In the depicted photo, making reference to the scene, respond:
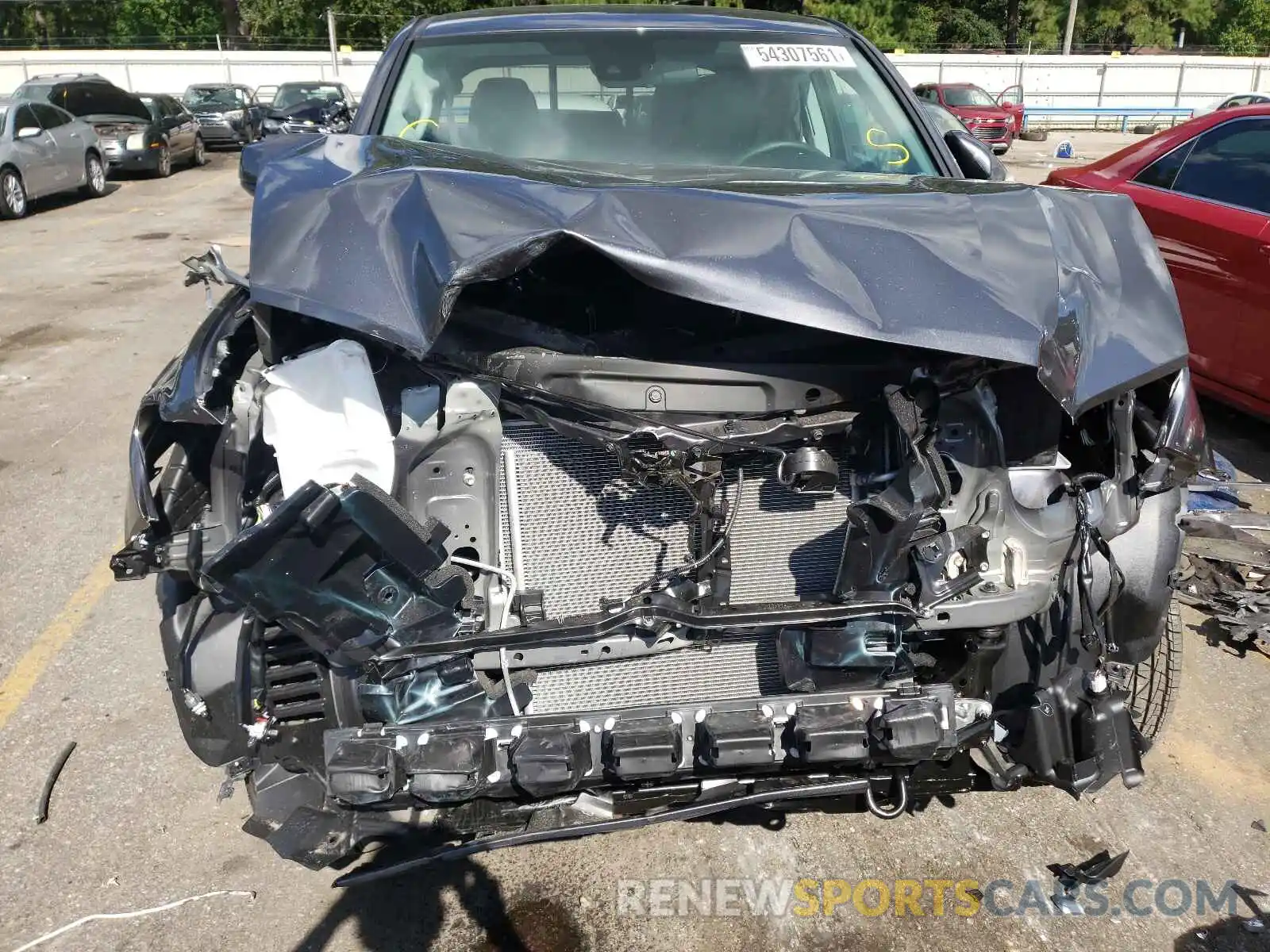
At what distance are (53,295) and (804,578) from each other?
8968 millimetres

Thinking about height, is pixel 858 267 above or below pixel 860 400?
above

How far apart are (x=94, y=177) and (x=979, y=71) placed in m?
28.0

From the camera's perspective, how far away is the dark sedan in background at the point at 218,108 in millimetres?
21359

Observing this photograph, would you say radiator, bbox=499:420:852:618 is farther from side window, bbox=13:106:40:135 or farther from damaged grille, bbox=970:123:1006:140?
damaged grille, bbox=970:123:1006:140

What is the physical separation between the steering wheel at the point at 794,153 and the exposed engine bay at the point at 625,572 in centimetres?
127

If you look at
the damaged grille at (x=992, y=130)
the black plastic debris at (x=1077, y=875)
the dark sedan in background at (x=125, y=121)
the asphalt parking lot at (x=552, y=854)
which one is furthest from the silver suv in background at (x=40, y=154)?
the damaged grille at (x=992, y=130)

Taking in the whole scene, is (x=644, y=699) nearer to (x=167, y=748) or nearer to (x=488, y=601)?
(x=488, y=601)

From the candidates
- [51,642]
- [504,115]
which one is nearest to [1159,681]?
[504,115]

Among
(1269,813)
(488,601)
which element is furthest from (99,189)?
(1269,813)

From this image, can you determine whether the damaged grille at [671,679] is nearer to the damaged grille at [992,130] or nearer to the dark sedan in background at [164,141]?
the dark sedan in background at [164,141]

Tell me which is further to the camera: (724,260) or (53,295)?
(53,295)

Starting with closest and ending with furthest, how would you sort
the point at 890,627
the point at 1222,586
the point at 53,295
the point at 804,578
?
the point at 890,627
the point at 804,578
the point at 1222,586
the point at 53,295

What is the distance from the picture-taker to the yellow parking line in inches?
128

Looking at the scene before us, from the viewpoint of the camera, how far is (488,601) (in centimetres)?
216
